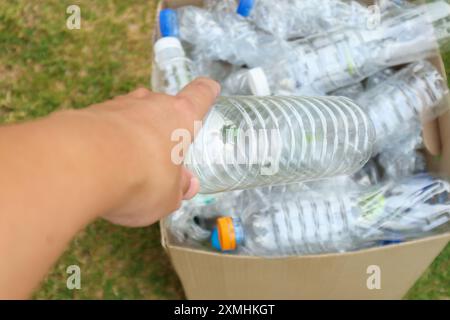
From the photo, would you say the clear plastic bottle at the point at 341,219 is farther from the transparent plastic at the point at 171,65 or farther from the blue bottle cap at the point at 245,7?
the blue bottle cap at the point at 245,7

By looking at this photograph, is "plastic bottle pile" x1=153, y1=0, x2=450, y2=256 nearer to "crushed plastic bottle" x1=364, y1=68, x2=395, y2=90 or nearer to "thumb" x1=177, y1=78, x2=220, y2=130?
"crushed plastic bottle" x1=364, y1=68, x2=395, y2=90

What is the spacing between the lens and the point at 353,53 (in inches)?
39.9

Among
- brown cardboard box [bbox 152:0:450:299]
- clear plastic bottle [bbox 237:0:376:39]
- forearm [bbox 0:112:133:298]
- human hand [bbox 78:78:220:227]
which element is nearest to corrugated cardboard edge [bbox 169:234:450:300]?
brown cardboard box [bbox 152:0:450:299]

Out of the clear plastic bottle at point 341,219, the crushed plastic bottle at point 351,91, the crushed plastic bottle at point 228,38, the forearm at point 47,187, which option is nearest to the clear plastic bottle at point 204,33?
the crushed plastic bottle at point 228,38

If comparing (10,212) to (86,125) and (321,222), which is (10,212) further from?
(321,222)

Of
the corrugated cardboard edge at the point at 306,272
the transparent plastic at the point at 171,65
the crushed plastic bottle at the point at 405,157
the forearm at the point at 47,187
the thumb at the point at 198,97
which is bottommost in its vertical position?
the corrugated cardboard edge at the point at 306,272

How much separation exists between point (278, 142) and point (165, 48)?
0.93ft

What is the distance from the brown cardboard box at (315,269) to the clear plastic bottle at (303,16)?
15cm

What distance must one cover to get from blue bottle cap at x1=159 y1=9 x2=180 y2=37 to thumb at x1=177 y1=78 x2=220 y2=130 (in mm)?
376

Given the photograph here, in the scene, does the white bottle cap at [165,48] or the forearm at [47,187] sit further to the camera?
the white bottle cap at [165,48]

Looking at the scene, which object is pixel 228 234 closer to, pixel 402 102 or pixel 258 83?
pixel 258 83

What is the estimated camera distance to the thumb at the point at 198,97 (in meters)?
0.57

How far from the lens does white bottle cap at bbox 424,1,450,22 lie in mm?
1034

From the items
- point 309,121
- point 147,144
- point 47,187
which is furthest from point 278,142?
point 47,187
